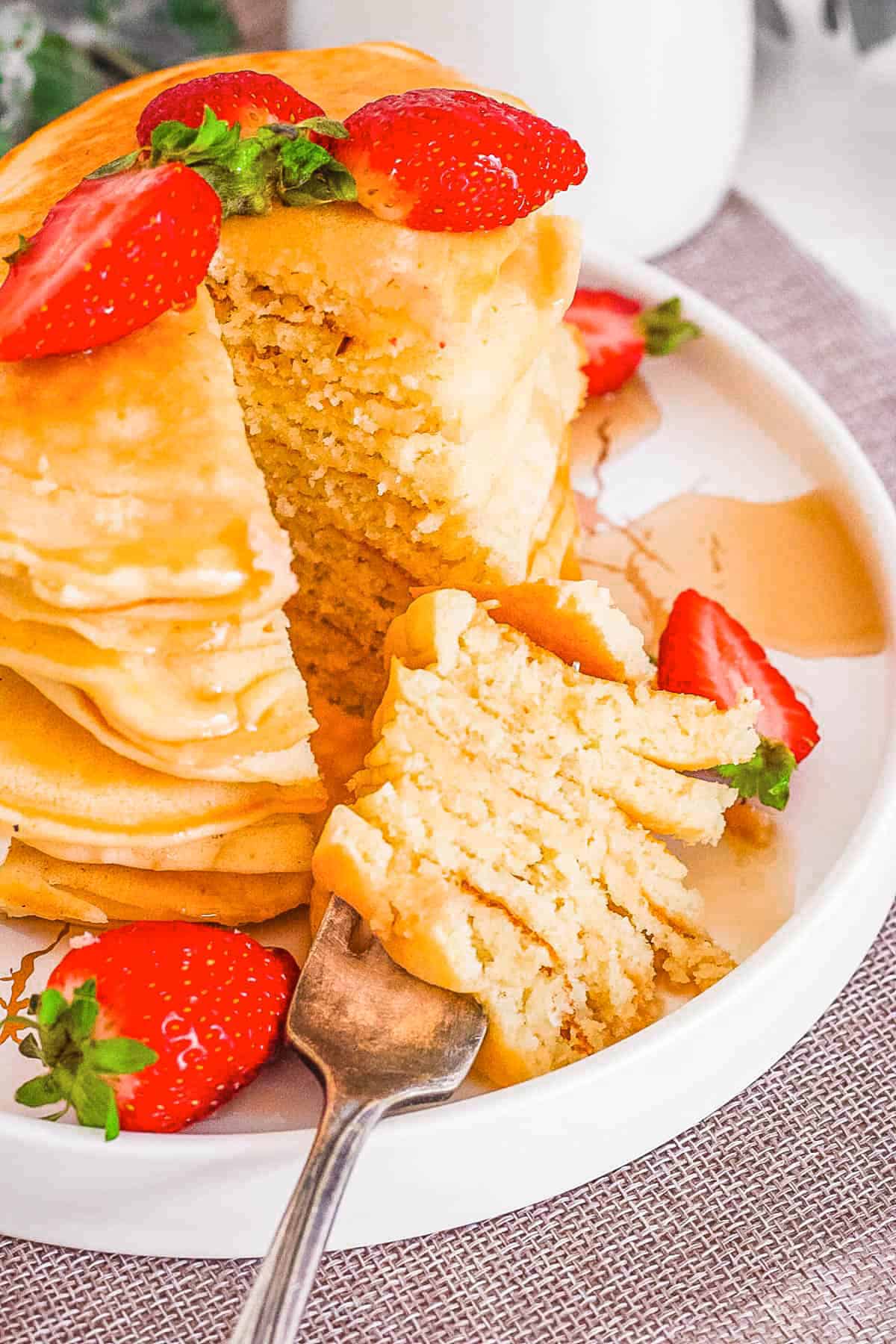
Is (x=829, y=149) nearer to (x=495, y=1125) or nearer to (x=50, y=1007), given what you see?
(x=495, y=1125)

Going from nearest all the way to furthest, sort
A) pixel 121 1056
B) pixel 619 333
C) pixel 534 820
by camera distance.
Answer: pixel 121 1056 → pixel 534 820 → pixel 619 333

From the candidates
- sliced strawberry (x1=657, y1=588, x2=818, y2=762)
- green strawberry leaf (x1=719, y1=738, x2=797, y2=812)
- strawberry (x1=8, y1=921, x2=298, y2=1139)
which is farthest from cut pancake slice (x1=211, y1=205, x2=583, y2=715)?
strawberry (x1=8, y1=921, x2=298, y2=1139)

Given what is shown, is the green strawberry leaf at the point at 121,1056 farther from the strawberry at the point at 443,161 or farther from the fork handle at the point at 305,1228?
the strawberry at the point at 443,161

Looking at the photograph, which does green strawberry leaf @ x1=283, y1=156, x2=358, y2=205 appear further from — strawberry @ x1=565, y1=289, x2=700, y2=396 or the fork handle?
the fork handle

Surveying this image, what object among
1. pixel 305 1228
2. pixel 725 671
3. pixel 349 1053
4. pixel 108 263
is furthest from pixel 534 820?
pixel 108 263

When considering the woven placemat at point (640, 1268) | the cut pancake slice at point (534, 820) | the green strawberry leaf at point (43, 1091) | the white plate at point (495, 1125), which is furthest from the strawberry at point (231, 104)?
the woven placemat at point (640, 1268)

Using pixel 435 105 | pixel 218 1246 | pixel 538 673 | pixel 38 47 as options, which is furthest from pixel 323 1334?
pixel 38 47
